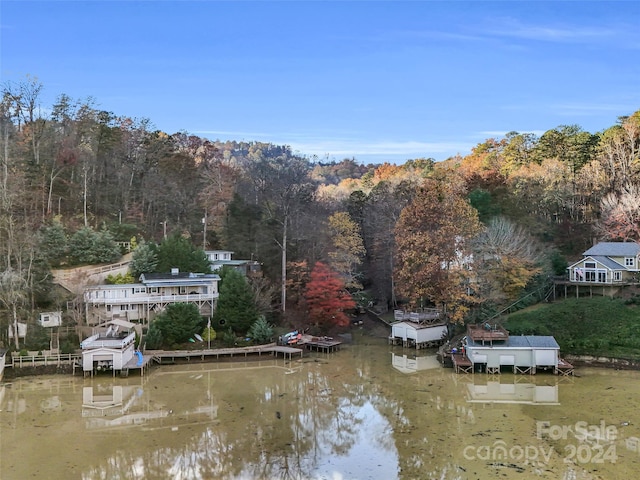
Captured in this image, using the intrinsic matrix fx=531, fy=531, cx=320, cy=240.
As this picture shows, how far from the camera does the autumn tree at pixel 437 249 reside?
30125mm

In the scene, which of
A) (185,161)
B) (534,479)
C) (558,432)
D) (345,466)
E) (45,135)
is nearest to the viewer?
(534,479)

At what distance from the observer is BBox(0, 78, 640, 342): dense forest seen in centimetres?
3064

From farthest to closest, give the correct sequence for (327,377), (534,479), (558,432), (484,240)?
(484,240), (327,377), (558,432), (534,479)

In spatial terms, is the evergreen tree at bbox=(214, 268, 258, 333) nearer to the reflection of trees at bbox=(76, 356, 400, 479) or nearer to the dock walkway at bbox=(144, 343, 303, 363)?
the dock walkway at bbox=(144, 343, 303, 363)

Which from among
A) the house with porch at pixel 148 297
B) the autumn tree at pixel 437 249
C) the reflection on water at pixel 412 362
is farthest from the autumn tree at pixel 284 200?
the reflection on water at pixel 412 362

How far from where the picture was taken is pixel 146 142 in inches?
1887

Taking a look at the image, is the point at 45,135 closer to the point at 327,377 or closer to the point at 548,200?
the point at 327,377

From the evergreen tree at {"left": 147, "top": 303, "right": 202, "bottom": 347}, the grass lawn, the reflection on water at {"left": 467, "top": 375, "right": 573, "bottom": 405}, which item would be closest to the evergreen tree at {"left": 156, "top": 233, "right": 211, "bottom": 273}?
the evergreen tree at {"left": 147, "top": 303, "right": 202, "bottom": 347}

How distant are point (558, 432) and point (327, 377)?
10.8 m

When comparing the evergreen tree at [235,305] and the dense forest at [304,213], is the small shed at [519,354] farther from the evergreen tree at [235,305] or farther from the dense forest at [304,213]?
the evergreen tree at [235,305]

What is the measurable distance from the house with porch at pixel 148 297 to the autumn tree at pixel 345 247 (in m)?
8.92

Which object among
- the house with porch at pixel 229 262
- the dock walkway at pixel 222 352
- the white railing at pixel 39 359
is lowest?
the dock walkway at pixel 222 352

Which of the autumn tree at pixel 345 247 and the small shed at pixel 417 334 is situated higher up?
the autumn tree at pixel 345 247

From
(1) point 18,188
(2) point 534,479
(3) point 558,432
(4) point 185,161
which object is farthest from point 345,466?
(4) point 185,161
